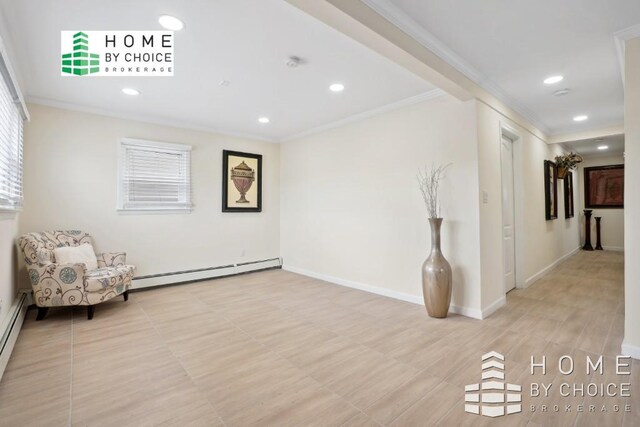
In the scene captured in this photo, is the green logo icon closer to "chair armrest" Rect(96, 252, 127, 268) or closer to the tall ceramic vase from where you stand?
"chair armrest" Rect(96, 252, 127, 268)

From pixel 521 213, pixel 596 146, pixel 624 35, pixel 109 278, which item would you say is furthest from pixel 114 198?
pixel 596 146

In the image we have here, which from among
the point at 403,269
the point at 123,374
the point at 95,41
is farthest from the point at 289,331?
the point at 95,41

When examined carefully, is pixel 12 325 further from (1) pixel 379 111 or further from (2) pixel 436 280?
(1) pixel 379 111

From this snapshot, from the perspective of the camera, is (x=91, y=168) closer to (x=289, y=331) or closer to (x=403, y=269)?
(x=289, y=331)

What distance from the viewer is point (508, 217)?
4062 mm


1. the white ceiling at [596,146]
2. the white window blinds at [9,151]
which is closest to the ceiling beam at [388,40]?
the white window blinds at [9,151]

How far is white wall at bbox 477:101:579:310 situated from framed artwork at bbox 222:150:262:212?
3.80 metres

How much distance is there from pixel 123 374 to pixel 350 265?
9.95 feet

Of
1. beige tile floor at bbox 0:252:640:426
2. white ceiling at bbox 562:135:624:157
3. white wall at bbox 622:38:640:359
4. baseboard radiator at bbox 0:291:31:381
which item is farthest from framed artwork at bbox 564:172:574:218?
baseboard radiator at bbox 0:291:31:381

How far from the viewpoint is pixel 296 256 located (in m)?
5.49

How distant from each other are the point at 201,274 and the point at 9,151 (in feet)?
9.13

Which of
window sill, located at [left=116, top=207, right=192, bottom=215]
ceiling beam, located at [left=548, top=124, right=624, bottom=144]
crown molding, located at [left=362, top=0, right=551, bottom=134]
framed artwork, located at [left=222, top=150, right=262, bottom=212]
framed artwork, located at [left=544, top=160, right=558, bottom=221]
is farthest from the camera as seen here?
framed artwork, located at [left=222, top=150, right=262, bottom=212]

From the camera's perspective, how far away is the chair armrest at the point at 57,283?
9.75 feet

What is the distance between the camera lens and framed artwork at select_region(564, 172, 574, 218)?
6.23 m
